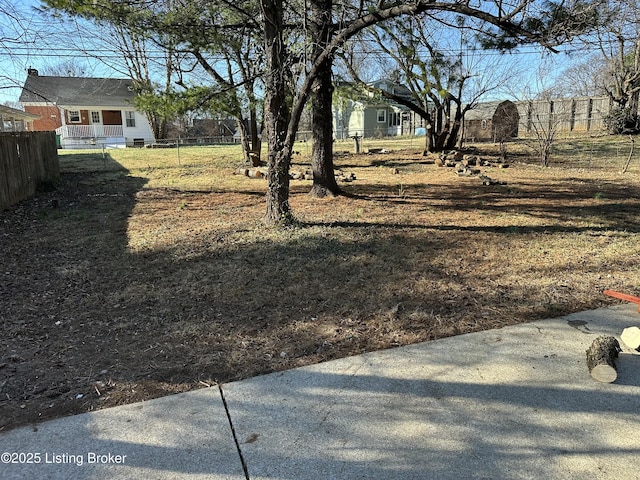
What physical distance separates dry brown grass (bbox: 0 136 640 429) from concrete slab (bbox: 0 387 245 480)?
183 millimetres

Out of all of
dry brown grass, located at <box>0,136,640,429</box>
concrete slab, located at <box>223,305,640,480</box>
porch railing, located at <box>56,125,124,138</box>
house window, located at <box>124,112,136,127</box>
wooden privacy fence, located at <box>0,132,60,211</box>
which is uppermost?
house window, located at <box>124,112,136,127</box>

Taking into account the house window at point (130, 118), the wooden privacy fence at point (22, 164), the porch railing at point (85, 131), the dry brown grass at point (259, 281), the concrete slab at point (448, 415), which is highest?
the house window at point (130, 118)

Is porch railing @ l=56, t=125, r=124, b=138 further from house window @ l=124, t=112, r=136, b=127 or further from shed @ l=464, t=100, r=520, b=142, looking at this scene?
shed @ l=464, t=100, r=520, b=142

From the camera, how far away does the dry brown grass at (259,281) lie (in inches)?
125

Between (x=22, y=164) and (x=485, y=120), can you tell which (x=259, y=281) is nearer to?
(x=22, y=164)

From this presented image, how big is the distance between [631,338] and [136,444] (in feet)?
10.9

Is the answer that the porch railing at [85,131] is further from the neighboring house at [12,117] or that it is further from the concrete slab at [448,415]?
the concrete slab at [448,415]

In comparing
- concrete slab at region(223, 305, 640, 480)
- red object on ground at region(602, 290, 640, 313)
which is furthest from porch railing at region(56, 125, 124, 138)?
red object on ground at region(602, 290, 640, 313)

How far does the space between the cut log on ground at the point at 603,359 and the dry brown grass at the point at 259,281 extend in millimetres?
789

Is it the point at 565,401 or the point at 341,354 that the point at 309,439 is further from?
the point at 565,401

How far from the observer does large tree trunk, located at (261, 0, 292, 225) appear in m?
6.20

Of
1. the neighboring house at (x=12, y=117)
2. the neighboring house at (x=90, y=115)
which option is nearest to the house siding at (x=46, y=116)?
the neighboring house at (x=90, y=115)

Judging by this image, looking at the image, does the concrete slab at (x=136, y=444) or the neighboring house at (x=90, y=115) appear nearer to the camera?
the concrete slab at (x=136, y=444)

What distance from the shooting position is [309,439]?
236cm
